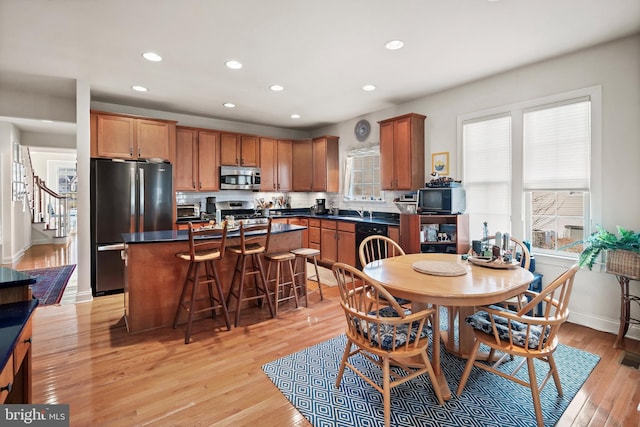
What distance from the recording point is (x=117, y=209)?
4230mm

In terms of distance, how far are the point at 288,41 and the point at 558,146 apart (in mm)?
2919

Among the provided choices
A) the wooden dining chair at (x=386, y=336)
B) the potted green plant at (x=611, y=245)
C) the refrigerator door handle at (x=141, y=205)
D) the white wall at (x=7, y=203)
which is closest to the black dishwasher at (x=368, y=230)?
the potted green plant at (x=611, y=245)

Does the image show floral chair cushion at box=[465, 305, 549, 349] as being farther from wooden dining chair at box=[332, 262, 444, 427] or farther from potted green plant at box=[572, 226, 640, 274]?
potted green plant at box=[572, 226, 640, 274]

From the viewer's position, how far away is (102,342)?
283 centimetres

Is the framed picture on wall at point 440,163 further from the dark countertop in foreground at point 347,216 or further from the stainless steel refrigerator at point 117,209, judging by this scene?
the stainless steel refrigerator at point 117,209

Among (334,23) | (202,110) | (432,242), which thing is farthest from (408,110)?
(202,110)

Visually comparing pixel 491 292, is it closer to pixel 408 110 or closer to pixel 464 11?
pixel 464 11

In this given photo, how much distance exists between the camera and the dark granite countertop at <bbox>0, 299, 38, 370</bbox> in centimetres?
116

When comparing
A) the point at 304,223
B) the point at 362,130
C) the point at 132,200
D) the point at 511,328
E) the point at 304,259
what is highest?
the point at 362,130

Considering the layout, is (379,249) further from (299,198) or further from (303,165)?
(299,198)

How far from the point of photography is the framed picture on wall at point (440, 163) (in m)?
4.28

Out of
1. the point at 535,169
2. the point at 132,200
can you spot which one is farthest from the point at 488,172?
the point at 132,200

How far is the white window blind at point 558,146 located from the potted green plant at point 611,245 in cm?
58

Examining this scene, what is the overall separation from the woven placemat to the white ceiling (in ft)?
6.43
